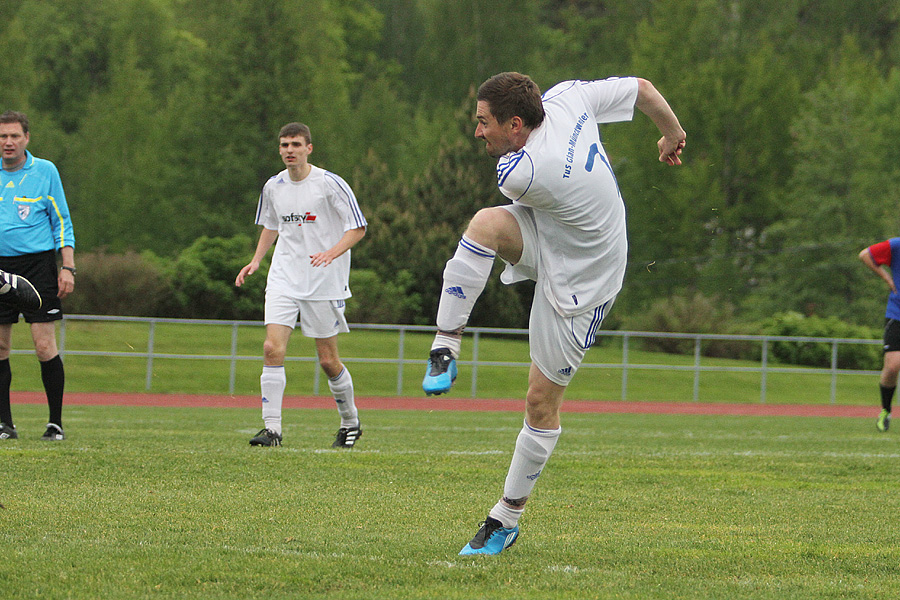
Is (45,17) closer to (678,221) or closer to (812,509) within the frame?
(678,221)

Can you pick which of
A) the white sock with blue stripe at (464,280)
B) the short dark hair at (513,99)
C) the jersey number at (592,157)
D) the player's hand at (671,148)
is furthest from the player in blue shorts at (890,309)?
the white sock with blue stripe at (464,280)

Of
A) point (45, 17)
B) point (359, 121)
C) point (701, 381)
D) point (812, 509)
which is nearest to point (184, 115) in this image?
point (359, 121)

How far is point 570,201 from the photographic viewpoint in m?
4.22

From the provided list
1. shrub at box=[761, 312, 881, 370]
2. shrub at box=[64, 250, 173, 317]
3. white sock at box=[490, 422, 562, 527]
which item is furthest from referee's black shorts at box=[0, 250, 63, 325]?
shrub at box=[761, 312, 881, 370]

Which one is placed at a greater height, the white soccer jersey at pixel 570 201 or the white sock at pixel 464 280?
the white soccer jersey at pixel 570 201

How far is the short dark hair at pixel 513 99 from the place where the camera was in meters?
4.18

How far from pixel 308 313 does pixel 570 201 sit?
424 centimetres

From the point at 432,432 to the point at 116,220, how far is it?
106 feet

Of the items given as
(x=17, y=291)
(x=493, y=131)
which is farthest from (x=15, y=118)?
(x=493, y=131)

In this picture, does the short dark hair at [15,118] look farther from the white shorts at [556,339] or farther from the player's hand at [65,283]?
the white shorts at [556,339]

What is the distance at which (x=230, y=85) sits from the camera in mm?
40625

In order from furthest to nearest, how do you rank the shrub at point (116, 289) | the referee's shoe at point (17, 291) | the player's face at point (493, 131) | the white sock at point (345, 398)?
the shrub at point (116, 289), the white sock at point (345, 398), the referee's shoe at point (17, 291), the player's face at point (493, 131)

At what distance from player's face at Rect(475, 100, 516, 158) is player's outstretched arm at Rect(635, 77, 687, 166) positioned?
2.90 ft

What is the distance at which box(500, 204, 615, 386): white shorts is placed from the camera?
4340 millimetres
